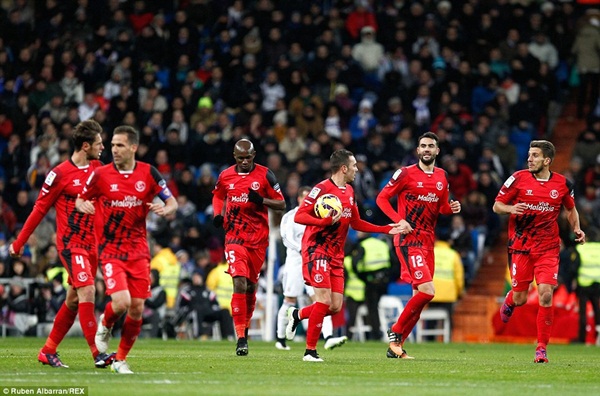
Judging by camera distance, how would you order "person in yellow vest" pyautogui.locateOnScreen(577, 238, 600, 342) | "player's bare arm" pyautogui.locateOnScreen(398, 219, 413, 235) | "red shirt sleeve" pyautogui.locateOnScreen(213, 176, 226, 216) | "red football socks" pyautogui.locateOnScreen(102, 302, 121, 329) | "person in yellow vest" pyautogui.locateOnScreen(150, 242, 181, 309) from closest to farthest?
"red football socks" pyautogui.locateOnScreen(102, 302, 121, 329) < "player's bare arm" pyautogui.locateOnScreen(398, 219, 413, 235) < "red shirt sleeve" pyautogui.locateOnScreen(213, 176, 226, 216) < "person in yellow vest" pyautogui.locateOnScreen(577, 238, 600, 342) < "person in yellow vest" pyautogui.locateOnScreen(150, 242, 181, 309)

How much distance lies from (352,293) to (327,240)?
10.8 m

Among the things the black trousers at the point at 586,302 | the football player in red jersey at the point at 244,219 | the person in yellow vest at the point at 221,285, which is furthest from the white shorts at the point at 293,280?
the black trousers at the point at 586,302

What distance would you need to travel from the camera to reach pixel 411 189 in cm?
1762

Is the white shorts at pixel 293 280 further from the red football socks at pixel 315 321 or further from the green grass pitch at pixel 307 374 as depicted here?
the red football socks at pixel 315 321

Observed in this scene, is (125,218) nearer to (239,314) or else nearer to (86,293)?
(86,293)

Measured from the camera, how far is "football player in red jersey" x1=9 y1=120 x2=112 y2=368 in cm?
1443

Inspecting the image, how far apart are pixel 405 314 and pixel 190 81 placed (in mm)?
17425

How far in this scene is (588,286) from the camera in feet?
85.3

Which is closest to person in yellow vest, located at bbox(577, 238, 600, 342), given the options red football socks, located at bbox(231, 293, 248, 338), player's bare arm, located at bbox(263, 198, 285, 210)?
player's bare arm, located at bbox(263, 198, 285, 210)

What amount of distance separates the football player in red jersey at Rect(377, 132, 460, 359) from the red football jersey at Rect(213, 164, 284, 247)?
182 cm

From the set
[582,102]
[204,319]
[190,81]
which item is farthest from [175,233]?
[582,102]

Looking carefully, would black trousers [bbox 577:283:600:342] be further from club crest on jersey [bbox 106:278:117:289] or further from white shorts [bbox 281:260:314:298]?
club crest on jersey [bbox 106:278:117:289]

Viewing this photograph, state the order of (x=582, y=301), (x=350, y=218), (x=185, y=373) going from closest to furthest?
(x=185, y=373), (x=350, y=218), (x=582, y=301)

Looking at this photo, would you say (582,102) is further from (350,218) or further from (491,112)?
(350,218)
